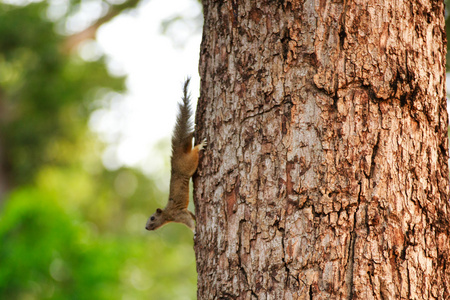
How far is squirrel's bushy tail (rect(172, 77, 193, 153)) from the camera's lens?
2.93 metres

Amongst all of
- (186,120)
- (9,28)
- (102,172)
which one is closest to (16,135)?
(9,28)

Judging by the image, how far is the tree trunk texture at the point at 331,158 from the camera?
1.78 metres

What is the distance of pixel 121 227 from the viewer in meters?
16.3

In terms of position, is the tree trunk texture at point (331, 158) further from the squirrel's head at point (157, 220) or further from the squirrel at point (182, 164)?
the squirrel's head at point (157, 220)

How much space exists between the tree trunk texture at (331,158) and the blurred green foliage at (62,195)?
6.47 m

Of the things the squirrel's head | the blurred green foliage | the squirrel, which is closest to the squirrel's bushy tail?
the squirrel

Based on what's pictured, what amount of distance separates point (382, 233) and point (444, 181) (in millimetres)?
401

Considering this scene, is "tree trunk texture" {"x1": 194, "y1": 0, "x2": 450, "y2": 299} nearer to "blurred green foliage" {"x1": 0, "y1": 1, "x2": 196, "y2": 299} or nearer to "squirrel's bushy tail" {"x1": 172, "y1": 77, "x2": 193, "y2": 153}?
"squirrel's bushy tail" {"x1": 172, "y1": 77, "x2": 193, "y2": 153}

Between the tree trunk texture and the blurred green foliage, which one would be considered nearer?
the tree trunk texture

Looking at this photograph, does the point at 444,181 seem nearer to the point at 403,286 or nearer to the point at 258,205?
the point at 403,286

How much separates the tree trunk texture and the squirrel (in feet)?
1.61

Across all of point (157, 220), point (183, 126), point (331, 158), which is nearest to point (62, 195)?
point (157, 220)

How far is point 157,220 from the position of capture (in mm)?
3791

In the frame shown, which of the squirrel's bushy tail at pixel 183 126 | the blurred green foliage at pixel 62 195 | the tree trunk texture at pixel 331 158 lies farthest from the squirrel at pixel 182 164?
the blurred green foliage at pixel 62 195
